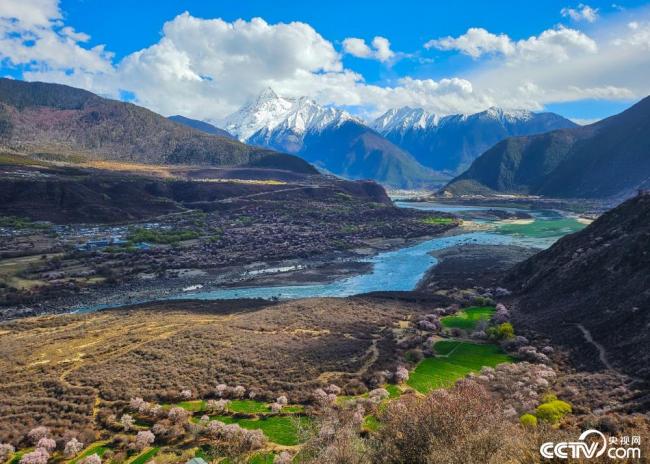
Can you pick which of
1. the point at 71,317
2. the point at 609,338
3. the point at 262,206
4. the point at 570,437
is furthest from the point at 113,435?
the point at 262,206

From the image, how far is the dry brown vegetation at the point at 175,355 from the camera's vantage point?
32.3 meters

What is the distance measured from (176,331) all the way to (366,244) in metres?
77.1

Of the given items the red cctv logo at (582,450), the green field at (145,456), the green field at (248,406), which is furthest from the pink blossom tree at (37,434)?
the red cctv logo at (582,450)

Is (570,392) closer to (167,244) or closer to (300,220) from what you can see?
(167,244)

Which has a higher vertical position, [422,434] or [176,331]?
[422,434]

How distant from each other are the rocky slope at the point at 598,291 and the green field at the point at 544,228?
253 feet

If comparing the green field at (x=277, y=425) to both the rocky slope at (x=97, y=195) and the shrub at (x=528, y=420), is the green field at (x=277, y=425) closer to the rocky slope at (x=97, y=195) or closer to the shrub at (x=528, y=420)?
the shrub at (x=528, y=420)

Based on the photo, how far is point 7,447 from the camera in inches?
1003

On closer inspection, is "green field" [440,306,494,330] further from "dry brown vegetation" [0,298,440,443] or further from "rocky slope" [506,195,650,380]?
"dry brown vegetation" [0,298,440,443]

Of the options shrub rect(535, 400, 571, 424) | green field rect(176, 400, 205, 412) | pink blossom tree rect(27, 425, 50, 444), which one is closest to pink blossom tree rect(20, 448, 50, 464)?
pink blossom tree rect(27, 425, 50, 444)

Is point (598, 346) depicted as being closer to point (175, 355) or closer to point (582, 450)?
point (582, 450)

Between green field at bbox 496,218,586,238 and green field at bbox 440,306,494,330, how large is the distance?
87.6 metres

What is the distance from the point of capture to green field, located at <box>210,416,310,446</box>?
88.5 feet

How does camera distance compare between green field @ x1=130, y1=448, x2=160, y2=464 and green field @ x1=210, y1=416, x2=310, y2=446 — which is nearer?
green field @ x1=130, y1=448, x2=160, y2=464
